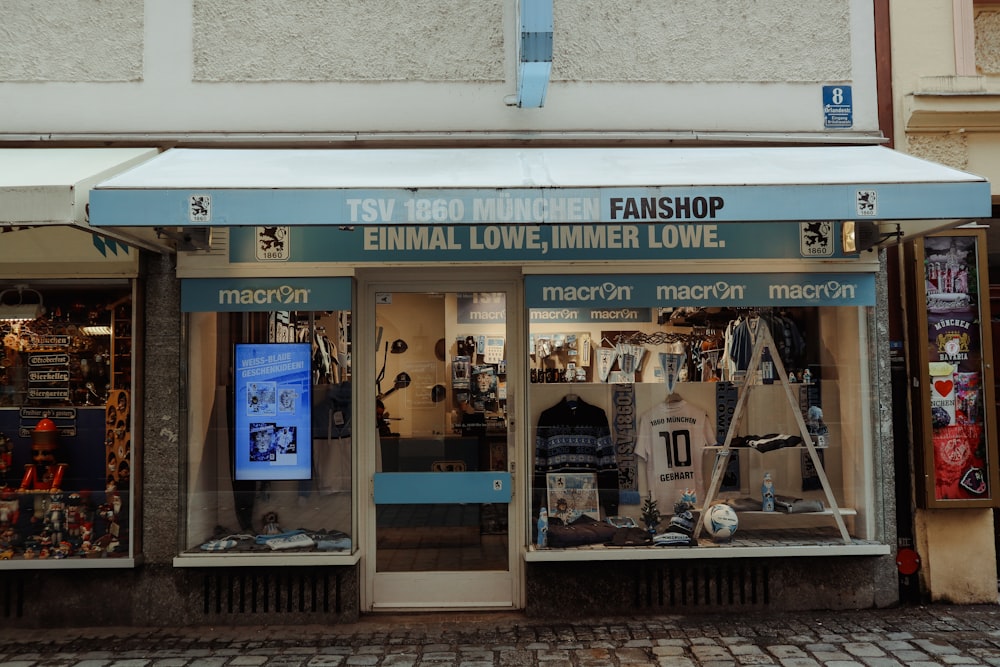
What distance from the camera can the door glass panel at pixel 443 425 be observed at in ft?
19.0

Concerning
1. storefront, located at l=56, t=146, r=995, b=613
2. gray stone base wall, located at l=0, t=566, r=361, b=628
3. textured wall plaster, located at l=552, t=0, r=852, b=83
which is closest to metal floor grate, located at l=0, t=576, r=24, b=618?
gray stone base wall, located at l=0, t=566, r=361, b=628

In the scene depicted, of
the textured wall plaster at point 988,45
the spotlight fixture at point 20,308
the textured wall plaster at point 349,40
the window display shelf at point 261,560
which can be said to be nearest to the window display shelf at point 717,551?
the window display shelf at point 261,560

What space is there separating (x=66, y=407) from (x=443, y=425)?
2902mm

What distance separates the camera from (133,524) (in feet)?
18.0

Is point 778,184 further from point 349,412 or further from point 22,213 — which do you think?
point 22,213

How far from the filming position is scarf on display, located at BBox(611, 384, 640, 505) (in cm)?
592

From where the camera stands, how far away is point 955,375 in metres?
5.76

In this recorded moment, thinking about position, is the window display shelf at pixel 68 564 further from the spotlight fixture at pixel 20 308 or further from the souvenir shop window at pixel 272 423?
the spotlight fixture at pixel 20 308

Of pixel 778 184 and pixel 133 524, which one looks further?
pixel 133 524

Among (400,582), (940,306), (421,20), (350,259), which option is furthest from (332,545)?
(940,306)

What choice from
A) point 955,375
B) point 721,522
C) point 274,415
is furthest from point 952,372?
point 274,415

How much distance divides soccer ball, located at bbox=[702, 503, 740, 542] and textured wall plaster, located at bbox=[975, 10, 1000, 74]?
4.08 meters

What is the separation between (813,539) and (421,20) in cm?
498

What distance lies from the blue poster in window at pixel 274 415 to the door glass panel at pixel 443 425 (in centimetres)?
57
